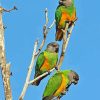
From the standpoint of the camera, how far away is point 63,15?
31.1 feet

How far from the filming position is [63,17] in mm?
9477

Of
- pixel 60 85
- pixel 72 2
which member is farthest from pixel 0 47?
pixel 72 2

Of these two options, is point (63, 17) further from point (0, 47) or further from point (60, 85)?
point (0, 47)

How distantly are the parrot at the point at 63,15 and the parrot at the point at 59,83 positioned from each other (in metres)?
1.37

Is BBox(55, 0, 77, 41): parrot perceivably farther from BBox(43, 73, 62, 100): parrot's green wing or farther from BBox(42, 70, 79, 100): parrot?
BBox(43, 73, 62, 100): parrot's green wing

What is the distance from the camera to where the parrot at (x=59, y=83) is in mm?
7734

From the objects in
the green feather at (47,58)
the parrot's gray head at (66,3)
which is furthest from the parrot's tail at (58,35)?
the parrot's gray head at (66,3)

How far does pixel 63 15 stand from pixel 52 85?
7.86 feet

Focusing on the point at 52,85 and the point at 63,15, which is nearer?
the point at 52,85

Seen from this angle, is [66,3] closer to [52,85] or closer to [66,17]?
[66,17]

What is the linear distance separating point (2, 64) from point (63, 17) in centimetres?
374

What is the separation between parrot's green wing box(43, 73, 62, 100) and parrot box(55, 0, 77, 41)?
→ 1543 mm

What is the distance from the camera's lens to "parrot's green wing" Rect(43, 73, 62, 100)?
7713 mm

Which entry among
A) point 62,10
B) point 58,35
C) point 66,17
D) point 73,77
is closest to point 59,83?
point 73,77
